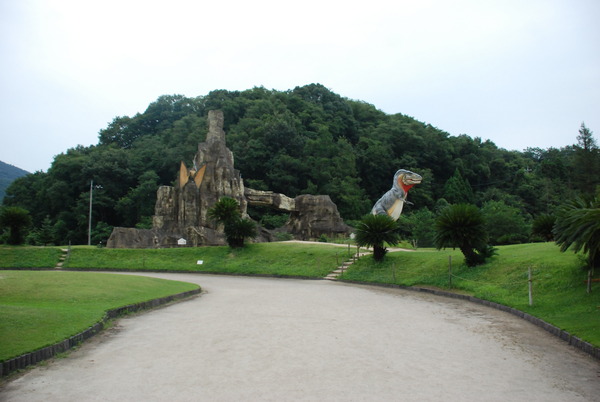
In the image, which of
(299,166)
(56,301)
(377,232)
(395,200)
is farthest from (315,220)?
(56,301)

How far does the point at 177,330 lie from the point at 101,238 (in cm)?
4942

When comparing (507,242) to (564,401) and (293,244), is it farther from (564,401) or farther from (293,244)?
(564,401)

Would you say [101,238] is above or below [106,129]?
below

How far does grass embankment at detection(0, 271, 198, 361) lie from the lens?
7.89 m

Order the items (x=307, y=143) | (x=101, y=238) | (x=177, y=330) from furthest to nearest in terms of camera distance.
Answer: (x=307, y=143) < (x=101, y=238) < (x=177, y=330)

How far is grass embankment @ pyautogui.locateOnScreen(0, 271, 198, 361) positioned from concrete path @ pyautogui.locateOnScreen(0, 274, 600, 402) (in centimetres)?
56

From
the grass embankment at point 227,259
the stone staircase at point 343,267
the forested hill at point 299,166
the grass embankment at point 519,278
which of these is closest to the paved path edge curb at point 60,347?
the grass embankment at point 519,278

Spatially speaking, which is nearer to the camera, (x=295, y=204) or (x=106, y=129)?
(x=295, y=204)

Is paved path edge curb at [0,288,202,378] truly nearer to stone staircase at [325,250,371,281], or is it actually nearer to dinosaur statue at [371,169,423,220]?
stone staircase at [325,250,371,281]

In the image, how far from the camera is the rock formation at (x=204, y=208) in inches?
1427

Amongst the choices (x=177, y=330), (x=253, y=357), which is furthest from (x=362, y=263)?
(x=253, y=357)

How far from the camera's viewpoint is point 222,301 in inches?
588

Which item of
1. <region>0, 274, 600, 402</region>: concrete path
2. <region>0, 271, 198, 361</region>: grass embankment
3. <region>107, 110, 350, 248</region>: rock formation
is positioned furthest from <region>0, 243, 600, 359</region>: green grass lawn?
<region>107, 110, 350, 248</region>: rock formation

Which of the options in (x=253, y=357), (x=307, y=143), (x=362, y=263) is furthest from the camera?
(x=307, y=143)
